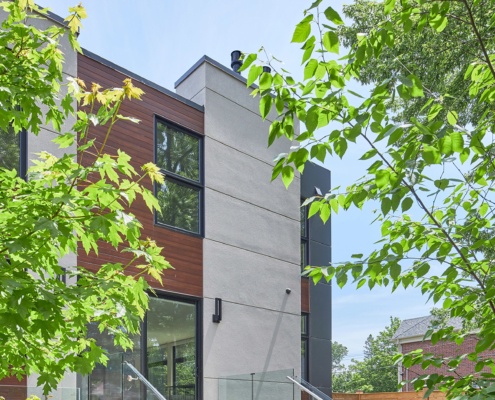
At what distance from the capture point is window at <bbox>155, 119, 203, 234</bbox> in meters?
8.23

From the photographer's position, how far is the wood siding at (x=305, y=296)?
10.5 metres

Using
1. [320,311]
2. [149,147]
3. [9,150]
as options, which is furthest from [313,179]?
[9,150]

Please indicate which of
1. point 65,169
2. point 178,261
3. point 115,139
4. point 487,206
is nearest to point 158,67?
point 115,139

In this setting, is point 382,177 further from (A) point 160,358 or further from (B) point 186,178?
(B) point 186,178

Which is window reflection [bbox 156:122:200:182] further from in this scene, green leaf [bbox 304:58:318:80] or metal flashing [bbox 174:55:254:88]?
green leaf [bbox 304:58:318:80]

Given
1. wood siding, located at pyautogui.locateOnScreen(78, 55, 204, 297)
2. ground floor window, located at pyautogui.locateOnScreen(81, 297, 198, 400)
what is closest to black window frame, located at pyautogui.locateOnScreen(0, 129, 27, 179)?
wood siding, located at pyautogui.locateOnScreen(78, 55, 204, 297)

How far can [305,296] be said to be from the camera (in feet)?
34.8

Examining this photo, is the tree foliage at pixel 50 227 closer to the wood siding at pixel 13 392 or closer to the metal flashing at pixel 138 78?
the wood siding at pixel 13 392

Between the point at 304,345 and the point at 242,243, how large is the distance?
9.26 feet

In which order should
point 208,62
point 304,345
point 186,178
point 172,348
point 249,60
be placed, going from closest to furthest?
point 249,60 < point 172,348 < point 186,178 < point 208,62 < point 304,345

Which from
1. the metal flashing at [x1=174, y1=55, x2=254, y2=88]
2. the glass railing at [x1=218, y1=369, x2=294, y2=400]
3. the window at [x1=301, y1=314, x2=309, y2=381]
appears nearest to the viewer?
the glass railing at [x1=218, y1=369, x2=294, y2=400]

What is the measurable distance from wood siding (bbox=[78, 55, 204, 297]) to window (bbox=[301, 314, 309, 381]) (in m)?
3.12

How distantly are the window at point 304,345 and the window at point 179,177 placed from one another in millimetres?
3420

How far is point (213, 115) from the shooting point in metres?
9.04
